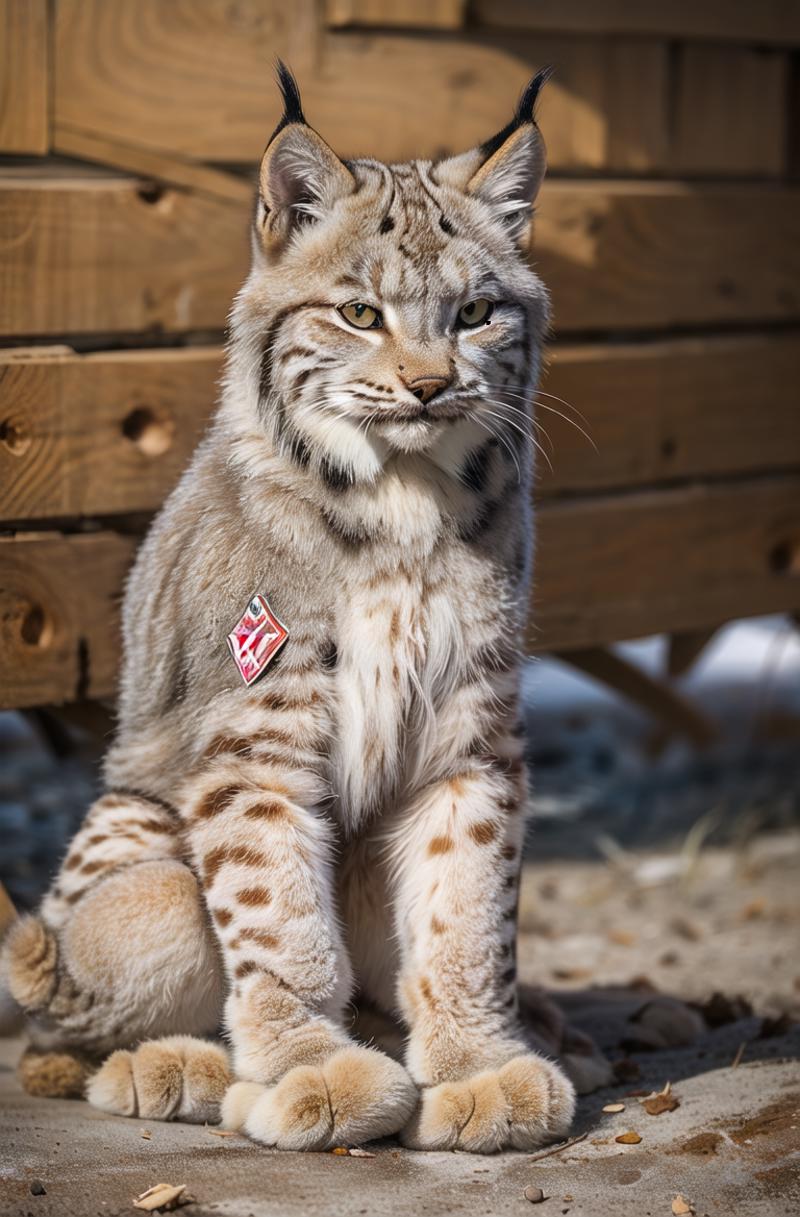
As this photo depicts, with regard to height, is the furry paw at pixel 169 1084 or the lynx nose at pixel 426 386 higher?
the lynx nose at pixel 426 386

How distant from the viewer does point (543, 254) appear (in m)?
4.29

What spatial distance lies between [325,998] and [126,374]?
64.6 inches

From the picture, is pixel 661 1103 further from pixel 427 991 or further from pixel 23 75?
pixel 23 75

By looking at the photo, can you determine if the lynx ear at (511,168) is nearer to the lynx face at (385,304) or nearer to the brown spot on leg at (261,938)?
the lynx face at (385,304)

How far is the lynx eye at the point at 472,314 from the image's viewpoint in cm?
285

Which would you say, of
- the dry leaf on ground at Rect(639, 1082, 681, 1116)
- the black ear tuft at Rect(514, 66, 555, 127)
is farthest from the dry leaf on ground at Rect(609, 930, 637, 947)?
the black ear tuft at Rect(514, 66, 555, 127)

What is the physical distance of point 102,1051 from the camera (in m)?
3.13

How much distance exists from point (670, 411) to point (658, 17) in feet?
3.61

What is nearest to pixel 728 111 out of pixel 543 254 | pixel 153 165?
pixel 543 254

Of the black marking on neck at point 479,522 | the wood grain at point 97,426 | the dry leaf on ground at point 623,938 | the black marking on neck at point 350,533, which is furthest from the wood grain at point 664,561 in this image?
the black marking on neck at point 350,533

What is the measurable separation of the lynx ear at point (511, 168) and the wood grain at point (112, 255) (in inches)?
37.5

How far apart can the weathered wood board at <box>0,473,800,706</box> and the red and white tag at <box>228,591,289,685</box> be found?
967 mm

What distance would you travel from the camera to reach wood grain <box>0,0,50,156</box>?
3.48 meters

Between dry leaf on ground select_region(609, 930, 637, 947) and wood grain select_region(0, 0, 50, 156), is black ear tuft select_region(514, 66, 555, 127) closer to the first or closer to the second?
wood grain select_region(0, 0, 50, 156)
